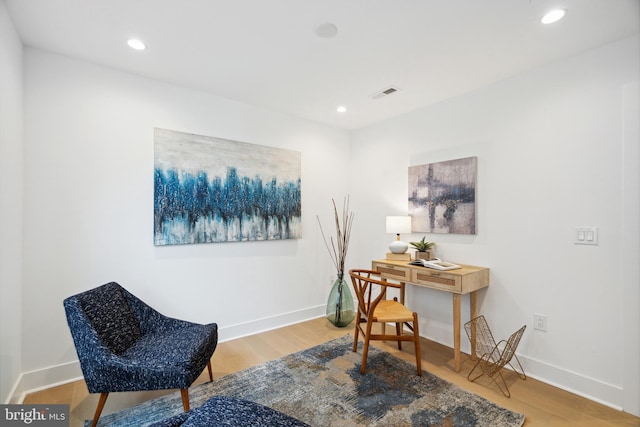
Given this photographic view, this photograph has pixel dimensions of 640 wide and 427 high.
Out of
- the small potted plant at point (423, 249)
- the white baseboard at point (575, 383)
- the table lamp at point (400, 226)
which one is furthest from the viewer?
the table lamp at point (400, 226)

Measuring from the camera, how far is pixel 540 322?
2432 millimetres

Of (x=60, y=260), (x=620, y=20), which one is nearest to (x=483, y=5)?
(x=620, y=20)

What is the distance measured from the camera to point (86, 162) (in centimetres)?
241

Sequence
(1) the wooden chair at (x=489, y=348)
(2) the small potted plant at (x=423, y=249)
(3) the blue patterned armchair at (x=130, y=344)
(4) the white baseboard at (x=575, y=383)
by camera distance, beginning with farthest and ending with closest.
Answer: (2) the small potted plant at (x=423, y=249) < (1) the wooden chair at (x=489, y=348) < (4) the white baseboard at (x=575, y=383) < (3) the blue patterned armchair at (x=130, y=344)

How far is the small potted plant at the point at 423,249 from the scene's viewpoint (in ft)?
10.1

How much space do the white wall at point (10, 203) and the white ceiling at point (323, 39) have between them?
0.25 meters

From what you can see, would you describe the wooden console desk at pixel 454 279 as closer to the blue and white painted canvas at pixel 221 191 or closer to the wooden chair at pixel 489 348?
the wooden chair at pixel 489 348

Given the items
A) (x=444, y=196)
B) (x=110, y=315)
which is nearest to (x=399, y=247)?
(x=444, y=196)

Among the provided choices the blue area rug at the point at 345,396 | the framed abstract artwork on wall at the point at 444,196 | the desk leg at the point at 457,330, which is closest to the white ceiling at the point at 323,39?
the framed abstract artwork on wall at the point at 444,196

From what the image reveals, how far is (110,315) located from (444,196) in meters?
3.02

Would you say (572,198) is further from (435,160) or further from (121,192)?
(121,192)

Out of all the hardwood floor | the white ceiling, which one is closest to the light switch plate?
the hardwood floor

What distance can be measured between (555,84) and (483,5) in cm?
112

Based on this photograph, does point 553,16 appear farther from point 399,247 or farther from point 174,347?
point 174,347
